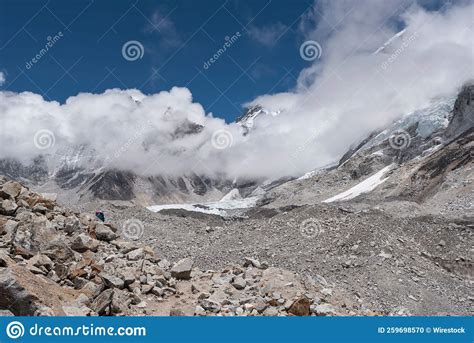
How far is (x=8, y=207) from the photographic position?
16.1 metres

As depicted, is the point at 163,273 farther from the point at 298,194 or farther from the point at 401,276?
the point at 298,194

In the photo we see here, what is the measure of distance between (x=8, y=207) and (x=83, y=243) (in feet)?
8.69

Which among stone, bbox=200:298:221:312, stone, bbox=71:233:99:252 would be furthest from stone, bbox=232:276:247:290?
stone, bbox=71:233:99:252

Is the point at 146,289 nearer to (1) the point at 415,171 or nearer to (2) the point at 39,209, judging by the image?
(2) the point at 39,209

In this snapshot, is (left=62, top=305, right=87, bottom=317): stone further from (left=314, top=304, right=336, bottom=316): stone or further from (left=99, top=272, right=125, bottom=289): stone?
(left=314, top=304, right=336, bottom=316): stone

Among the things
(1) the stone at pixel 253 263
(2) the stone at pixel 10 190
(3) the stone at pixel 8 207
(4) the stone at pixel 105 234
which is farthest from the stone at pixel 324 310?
(2) the stone at pixel 10 190

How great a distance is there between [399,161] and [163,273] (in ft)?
365

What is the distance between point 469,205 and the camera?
50969 mm

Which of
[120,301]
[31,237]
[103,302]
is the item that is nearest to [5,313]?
[103,302]

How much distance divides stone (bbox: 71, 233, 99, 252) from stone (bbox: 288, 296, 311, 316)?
23.1 feet

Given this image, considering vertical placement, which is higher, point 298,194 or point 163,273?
point 298,194
